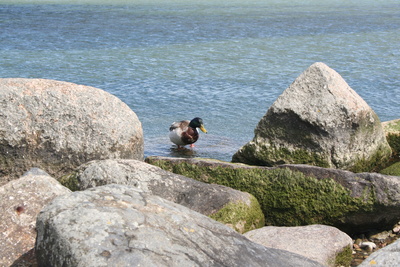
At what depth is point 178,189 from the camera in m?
5.88

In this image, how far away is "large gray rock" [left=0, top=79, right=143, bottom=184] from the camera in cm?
709

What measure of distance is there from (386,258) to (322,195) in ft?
8.37

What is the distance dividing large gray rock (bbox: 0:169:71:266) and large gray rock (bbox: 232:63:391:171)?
12.5 ft

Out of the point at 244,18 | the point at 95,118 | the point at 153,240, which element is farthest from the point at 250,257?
the point at 244,18

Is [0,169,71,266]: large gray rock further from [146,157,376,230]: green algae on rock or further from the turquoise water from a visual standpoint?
the turquoise water

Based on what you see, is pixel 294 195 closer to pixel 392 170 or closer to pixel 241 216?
pixel 241 216

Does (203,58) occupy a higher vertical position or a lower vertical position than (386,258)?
lower

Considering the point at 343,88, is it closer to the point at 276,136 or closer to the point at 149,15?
the point at 276,136

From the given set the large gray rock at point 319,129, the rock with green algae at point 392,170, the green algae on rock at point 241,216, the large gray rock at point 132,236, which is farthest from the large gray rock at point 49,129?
the rock with green algae at point 392,170

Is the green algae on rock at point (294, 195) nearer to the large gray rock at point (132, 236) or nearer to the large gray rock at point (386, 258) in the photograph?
the large gray rock at point (132, 236)

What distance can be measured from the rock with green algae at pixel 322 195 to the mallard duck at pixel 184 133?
12.3 feet

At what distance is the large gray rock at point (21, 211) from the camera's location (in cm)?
471

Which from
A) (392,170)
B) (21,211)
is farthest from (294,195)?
(21,211)

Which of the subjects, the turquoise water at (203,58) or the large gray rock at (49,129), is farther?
the turquoise water at (203,58)
